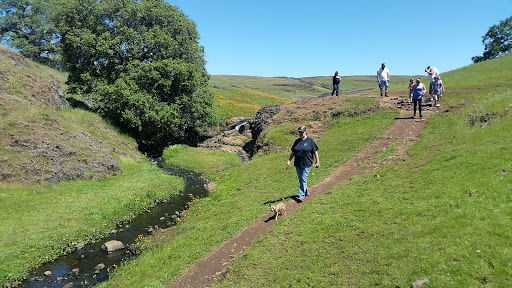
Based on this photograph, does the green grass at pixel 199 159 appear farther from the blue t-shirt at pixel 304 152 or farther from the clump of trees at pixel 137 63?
the blue t-shirt at pixel 304 152

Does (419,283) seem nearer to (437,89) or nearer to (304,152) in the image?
(304,152)

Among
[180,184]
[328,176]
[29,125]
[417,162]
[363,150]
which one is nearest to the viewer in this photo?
[417,162]

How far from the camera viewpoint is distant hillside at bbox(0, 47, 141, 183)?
853 inches

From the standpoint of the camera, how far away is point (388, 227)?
1077 cm

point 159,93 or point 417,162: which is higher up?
point 159,93

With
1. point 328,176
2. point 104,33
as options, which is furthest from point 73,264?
point 104,33

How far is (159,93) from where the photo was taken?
41.2 m

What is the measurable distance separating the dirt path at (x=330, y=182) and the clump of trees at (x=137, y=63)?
25308 millimetres

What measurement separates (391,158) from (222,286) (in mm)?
13922

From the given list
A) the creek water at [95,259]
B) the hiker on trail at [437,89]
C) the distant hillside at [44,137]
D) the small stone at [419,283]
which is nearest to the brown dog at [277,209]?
the small stone at [419,283]

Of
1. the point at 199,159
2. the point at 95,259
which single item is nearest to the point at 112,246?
the point at 95,259

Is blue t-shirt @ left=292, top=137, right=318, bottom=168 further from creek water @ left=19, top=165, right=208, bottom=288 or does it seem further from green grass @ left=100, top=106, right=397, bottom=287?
creek water @ left=19, top=165, right=208, bottom=288

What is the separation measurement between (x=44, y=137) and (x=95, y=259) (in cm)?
1388

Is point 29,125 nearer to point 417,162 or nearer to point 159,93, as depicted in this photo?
point 159,93
